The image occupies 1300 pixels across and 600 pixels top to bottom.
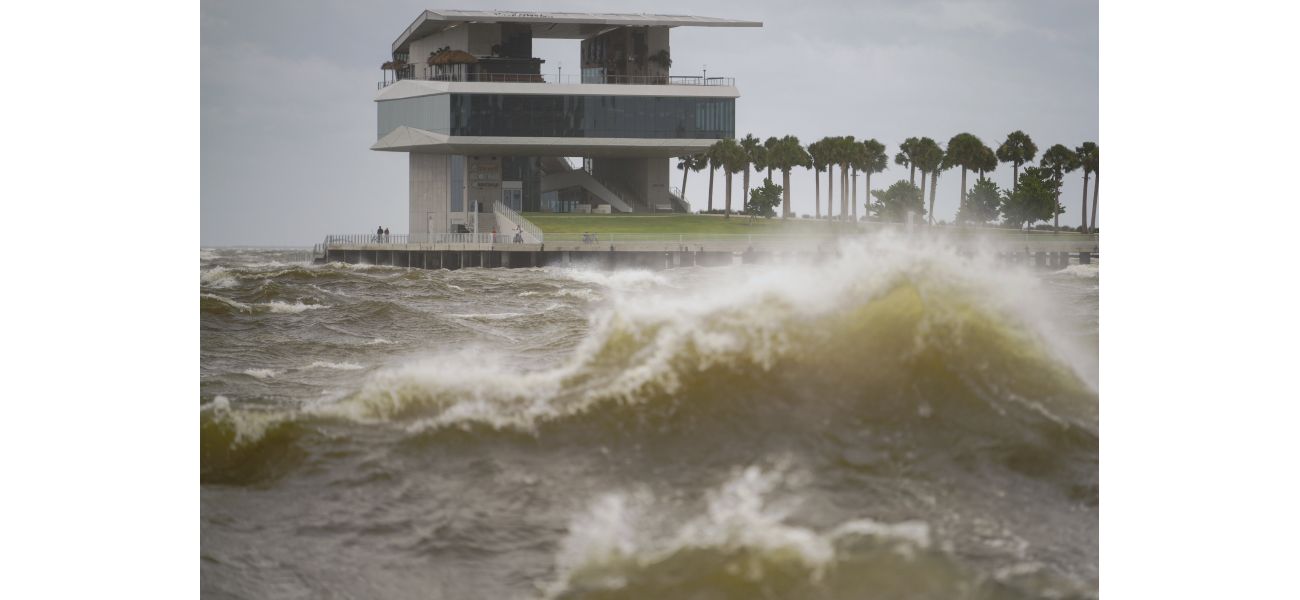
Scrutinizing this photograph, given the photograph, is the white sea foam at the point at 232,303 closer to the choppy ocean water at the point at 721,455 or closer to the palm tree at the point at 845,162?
the choppy ocean water at the point at 721,455

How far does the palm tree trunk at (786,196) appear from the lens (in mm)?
5164

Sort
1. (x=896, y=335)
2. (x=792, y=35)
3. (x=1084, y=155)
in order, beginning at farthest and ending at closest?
(x=792, y=35), (x=1084, y=155), (x=896, y=335)

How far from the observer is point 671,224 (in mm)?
6387

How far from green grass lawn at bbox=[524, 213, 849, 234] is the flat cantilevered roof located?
2.82 ft

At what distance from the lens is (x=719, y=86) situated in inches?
217

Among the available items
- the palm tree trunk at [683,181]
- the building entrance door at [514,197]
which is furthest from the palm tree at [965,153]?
the building entrance door at [514,197]

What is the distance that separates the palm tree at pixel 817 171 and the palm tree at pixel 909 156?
1.07 ft

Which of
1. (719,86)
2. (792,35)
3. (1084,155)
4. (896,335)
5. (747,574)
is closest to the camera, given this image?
(747,574)

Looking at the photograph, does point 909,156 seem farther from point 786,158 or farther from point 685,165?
point 685,165

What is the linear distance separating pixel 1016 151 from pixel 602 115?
489 centimetres

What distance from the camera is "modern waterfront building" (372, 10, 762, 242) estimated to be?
5.39 meters

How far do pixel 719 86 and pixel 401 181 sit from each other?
5.36 ft
